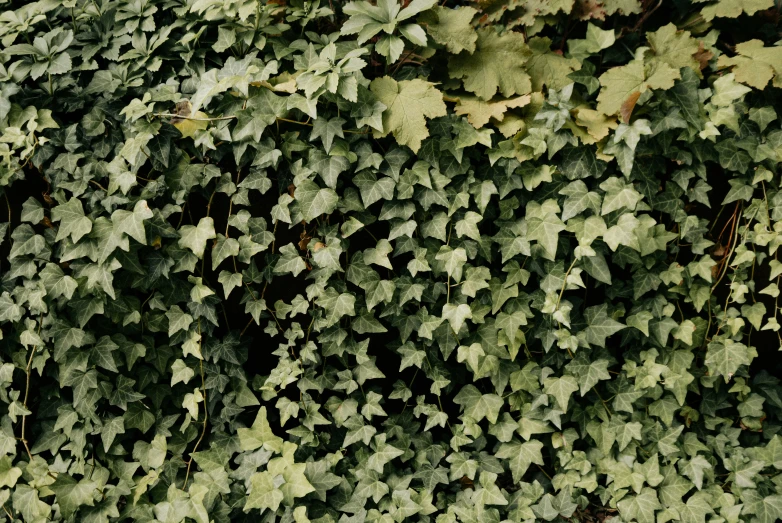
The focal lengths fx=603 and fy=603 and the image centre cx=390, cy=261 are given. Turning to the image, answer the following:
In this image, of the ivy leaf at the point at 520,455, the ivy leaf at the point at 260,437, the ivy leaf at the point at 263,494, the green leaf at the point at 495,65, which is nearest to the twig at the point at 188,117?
the green leaf at the point at 495,65

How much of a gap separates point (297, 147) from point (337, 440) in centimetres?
133

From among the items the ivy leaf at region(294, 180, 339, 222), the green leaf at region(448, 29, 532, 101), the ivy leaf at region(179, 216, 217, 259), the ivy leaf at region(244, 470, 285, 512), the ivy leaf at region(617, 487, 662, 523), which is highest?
the green leaf at region(448, 29, 532, 101)

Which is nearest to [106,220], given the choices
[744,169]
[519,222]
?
[519,222]

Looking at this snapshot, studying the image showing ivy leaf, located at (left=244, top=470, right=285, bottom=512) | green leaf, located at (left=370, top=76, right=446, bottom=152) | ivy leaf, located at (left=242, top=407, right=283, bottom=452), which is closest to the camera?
green leaf, located at (left=370, top=76, right=446, bottom=152)

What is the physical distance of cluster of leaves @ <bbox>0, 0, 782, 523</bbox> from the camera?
7.82 feet

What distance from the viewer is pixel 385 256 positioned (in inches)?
98.9

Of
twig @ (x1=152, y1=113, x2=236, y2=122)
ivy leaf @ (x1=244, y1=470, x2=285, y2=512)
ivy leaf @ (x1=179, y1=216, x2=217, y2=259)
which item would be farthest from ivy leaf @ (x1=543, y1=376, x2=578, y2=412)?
twig @ (x1=152, y1=113, x2=236, y2=122)

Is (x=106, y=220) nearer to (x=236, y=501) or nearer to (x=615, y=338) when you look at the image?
(x=236, y=501)

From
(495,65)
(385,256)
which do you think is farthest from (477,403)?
(495,65)

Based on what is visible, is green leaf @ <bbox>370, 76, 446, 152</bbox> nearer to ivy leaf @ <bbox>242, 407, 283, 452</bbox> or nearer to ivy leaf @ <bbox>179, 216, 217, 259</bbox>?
ivy leaf @ <bbox>179, 216, 217, 259</bbox>

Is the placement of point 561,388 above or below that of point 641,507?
above

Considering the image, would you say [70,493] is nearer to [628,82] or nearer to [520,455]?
[520,455]

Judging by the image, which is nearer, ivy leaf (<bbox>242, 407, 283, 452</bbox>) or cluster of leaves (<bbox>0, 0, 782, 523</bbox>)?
cluster of leaves (<bbox>0, 0, 782, 523</bbox>)

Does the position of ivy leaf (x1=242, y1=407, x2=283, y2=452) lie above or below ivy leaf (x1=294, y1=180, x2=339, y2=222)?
below
